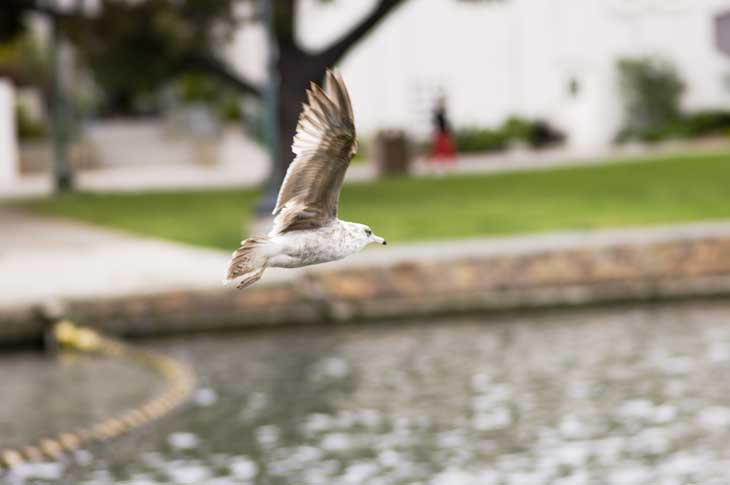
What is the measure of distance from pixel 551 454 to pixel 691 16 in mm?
31818

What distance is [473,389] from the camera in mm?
14953

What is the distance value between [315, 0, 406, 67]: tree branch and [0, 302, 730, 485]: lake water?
36.5 feet

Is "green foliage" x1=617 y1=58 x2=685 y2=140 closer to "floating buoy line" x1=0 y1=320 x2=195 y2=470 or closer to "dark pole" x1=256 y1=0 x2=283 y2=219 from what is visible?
"dark pole" x1=256 y1=0 x2=283 y2=219

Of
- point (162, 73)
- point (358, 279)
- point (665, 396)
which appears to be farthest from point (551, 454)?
point (162, 73)

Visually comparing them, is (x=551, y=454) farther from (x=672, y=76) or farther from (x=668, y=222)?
(x=672, y=76)

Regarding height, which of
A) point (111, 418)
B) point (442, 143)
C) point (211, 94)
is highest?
point (211, 94)

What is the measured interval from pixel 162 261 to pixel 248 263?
14.7 meters

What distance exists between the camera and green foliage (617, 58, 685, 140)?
4209 cm

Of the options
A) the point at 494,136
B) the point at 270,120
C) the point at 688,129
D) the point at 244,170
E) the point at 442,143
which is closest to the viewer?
the point at 270,120

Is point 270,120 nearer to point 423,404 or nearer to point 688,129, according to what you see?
point 423,404

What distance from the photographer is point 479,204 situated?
25609mm

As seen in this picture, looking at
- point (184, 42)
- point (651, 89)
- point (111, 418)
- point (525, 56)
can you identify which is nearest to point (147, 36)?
point (184, 42)

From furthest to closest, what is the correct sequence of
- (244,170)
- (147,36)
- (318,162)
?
(244,170), (147,36), (318,162)

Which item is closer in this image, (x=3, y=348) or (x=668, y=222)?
(x=3, y=348)
